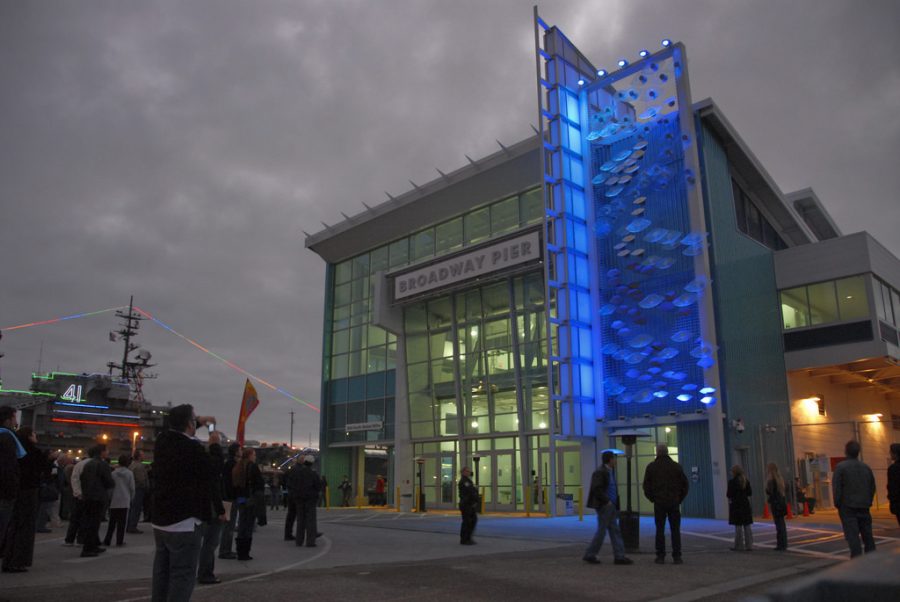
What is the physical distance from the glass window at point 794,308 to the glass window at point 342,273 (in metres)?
19.6

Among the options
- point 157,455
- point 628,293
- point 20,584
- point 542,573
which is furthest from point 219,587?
point 628,293

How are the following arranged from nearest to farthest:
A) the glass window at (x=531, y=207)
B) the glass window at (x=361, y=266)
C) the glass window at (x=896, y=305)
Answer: the glass window at (x=896, y=305) < the glass window at (x=531, y=207) < the glass window at (x=361, y=266)

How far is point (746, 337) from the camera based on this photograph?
22.9 meters

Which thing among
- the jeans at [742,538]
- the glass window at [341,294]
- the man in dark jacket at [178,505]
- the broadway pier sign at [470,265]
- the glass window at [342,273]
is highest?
the glass window at [342,273]

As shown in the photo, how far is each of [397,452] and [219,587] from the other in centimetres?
2225

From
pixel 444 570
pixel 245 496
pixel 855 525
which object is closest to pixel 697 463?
pixel 855 525

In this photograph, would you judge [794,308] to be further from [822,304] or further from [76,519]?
[76,519]

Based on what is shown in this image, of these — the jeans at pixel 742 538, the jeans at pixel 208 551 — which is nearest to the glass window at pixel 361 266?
the jeans at pixel 742 538

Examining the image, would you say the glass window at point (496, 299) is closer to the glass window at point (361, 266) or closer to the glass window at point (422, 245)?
the glass window at point (422, 245)

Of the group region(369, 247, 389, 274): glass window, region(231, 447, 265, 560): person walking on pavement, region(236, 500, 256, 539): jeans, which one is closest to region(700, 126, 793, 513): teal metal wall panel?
region(231, 447, 265, 560): person walking on pavement

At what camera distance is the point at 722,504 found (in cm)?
1969

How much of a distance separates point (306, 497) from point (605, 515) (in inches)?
210

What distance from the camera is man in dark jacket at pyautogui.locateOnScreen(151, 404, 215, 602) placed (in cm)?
456

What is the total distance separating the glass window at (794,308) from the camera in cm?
2556
